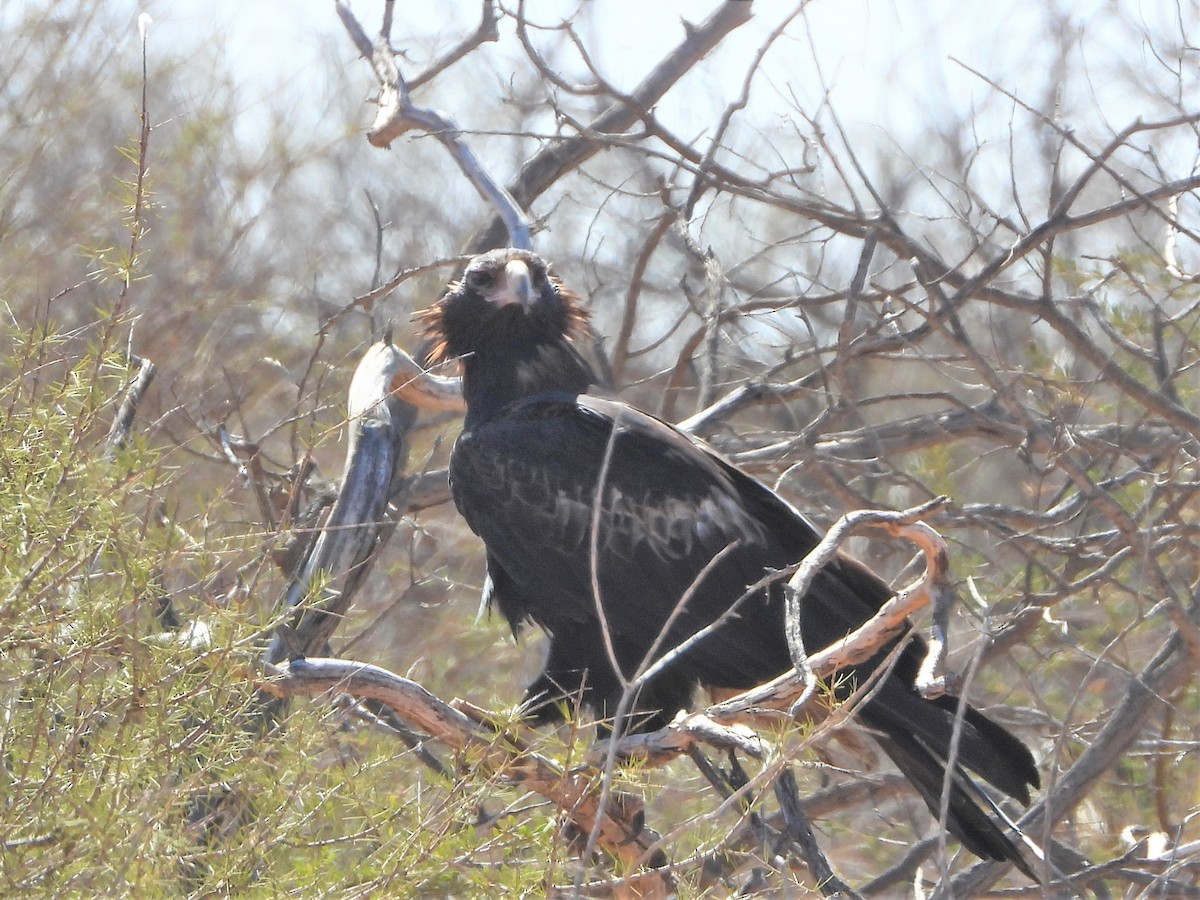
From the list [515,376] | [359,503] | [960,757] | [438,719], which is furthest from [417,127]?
[960,757]

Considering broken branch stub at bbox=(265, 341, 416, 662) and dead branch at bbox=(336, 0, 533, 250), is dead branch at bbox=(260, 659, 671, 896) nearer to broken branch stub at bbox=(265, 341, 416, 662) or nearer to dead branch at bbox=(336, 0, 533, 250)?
broken branch stub at bbox=(265, 341, 416, 662)

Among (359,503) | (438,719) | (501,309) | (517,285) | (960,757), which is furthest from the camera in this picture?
(501,309)

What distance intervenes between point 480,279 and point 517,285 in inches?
8.0

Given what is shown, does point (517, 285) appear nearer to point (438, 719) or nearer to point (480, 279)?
point (480, 279)

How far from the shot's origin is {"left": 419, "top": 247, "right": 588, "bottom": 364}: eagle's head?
514cm

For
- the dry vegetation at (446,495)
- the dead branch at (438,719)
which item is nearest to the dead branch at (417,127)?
the dry vegetation at (446,495)

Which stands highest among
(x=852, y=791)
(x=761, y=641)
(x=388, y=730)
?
(x=761, y=641)

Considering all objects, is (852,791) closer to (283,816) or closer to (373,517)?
(373,517)

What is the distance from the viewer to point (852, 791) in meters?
4.95

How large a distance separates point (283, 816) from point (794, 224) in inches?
255

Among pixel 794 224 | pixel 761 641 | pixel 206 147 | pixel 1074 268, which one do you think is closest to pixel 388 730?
pixel 761 641

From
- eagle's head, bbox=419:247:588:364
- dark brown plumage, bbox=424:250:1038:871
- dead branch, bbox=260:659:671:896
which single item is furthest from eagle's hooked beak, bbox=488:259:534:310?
dead branch, bbox=260:659:671:896

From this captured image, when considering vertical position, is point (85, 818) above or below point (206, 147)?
below

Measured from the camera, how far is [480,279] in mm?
5223
